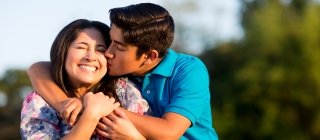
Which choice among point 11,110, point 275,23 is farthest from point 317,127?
point 11,110

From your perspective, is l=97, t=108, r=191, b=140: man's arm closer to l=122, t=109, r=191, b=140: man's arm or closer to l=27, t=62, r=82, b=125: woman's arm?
l=122, t=109, r=191, b=140: man's arm

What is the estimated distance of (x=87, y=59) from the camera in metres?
3.31

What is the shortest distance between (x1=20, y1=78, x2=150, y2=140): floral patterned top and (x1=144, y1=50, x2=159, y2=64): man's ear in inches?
5.6

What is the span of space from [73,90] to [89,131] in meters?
0.42

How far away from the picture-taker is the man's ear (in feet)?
11.4

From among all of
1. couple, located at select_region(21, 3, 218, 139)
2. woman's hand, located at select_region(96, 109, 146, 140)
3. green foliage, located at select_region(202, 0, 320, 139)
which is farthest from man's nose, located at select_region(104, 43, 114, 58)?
green foliage, located at select_region(202, 0, 320, 139)

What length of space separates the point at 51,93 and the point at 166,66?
1.71 ft

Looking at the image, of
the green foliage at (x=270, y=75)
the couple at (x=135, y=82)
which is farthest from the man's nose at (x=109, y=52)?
the green foliage at (x=270, y=75)

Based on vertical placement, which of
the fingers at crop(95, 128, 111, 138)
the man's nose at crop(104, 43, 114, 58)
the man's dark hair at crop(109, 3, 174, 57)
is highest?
the man's dark hair at crop(109, 3, 174, 57)

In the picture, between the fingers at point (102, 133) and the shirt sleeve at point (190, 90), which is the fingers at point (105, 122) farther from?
the shirt sleeve at point (190, 90)

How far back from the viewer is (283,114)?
→ 2216cm

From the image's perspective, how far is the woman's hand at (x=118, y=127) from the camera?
124 inches

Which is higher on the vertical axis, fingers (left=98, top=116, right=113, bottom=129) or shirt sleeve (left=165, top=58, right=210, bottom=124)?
shirt sleeve (left=165, top=58, right=210, bottom=124)

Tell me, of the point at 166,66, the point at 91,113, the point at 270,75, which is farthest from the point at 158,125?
the point at 270,75
